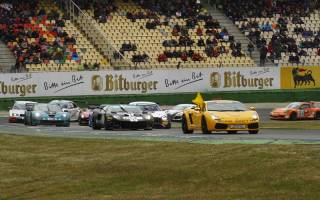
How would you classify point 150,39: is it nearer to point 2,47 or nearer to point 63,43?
point 63,43

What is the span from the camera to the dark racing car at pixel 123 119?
33.9m

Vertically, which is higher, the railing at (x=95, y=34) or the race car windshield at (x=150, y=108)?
the railing at (x=95, y=34)

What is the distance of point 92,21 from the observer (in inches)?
2233

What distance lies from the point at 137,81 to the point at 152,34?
4289mm

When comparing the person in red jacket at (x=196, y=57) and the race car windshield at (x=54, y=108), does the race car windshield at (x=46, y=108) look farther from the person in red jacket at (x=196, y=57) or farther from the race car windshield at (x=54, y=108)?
the person in red jacket at (x=196, y=57)

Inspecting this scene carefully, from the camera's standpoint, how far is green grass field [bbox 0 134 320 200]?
13.3m

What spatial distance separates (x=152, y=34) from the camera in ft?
186

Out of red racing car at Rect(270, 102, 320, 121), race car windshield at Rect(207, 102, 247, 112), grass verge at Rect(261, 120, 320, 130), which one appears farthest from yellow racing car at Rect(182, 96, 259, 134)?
red racing car at Rect(270, 102, 320, 121)

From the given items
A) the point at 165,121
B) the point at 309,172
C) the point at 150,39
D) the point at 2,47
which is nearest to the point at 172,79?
the point at 150,39

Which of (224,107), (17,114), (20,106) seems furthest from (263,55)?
(224,107)

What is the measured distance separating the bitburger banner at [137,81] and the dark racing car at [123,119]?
17954mm

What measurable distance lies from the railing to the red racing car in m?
10.5

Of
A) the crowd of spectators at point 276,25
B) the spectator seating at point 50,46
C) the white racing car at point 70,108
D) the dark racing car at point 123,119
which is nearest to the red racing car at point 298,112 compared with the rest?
the crowd of spectators at point 276,25

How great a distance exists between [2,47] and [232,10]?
17061 millimetres
